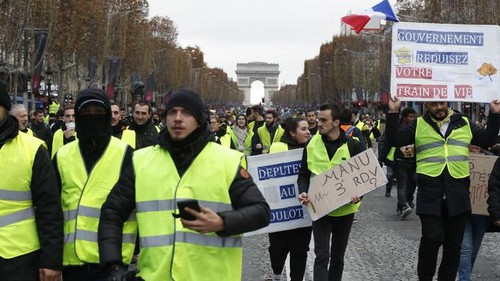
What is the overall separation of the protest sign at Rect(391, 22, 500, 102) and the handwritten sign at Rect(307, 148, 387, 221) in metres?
0.63

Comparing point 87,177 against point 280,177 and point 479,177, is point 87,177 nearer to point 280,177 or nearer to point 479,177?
point 280,177

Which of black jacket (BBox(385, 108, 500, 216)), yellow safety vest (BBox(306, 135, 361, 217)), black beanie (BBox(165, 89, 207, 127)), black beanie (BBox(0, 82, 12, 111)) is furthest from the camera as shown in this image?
yellow safety vest (BBox(306, 135, 361, 217))

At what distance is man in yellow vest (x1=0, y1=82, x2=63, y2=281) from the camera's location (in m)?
4.74

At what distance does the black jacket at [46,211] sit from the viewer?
473 centimetres

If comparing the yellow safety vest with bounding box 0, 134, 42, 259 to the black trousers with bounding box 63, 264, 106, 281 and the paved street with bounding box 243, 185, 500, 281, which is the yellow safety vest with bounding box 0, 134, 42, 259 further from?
the paved street with bounding box 243, 185, 500, 281

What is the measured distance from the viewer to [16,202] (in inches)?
Result: 189

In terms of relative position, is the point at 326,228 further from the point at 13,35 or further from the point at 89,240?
the point at 13,35

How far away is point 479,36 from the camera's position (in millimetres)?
8062

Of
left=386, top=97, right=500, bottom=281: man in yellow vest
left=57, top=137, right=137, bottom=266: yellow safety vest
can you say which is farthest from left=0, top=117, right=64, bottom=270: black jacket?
left=386, top=97, right=500, bottom=281: man in yellow vest

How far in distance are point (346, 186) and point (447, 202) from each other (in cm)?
81

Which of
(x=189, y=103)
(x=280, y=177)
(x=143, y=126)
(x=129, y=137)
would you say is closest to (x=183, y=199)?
(x=189, y=103)

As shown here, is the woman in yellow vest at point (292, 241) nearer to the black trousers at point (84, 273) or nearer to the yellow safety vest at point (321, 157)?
the yellow safety vest at point (321, 157)

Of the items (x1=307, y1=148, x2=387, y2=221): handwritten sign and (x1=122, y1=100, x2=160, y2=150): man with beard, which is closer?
(x1=307, y1=148, x2=387, y2=221): handwritten sign

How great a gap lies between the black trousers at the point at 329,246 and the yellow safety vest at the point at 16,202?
10.4ft
